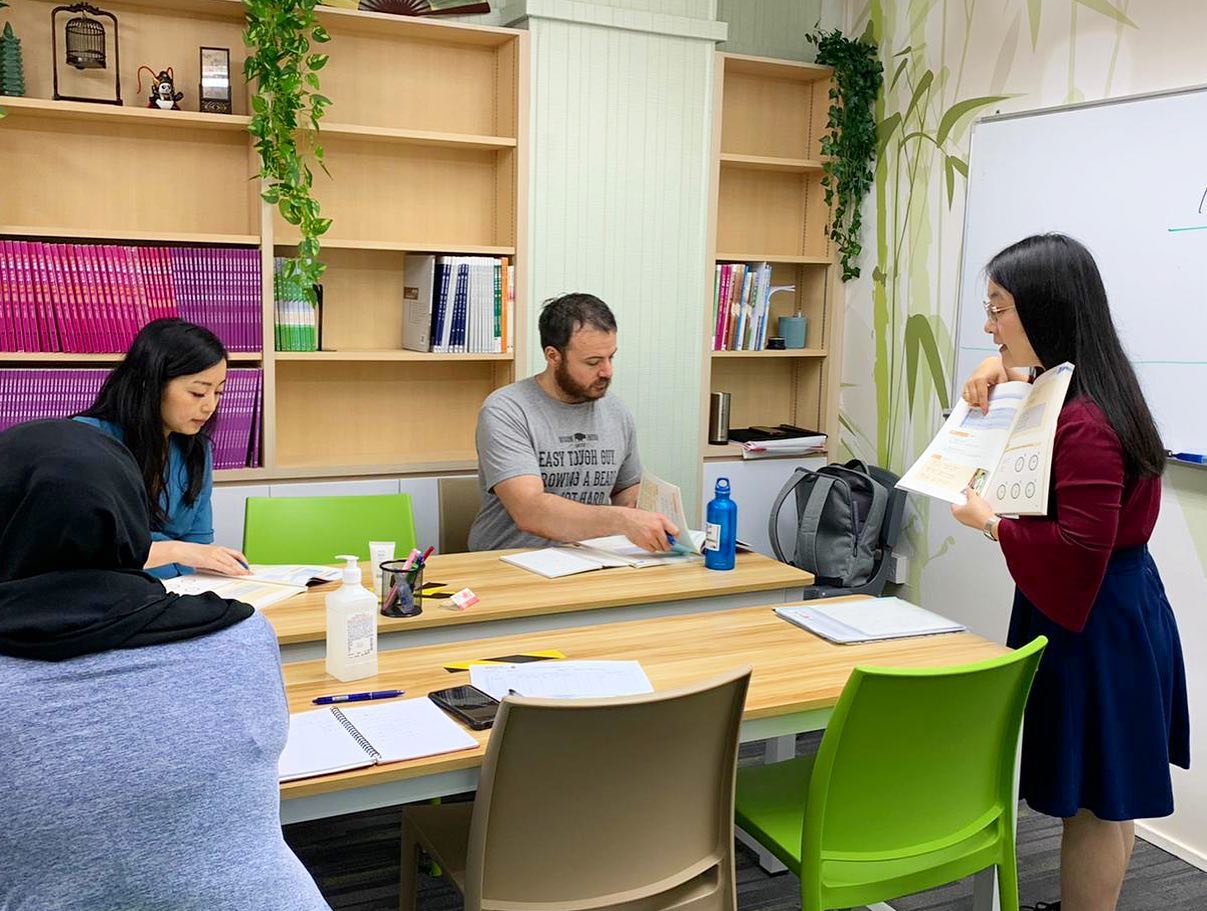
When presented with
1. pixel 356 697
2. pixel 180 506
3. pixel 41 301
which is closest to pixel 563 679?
pixel 356 697

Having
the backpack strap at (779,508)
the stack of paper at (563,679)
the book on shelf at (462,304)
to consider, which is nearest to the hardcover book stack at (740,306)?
the backpack strap at (779,508)

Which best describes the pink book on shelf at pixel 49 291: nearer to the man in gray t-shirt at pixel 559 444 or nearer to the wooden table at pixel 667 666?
the man in gray t-shirt at pixel 559 444

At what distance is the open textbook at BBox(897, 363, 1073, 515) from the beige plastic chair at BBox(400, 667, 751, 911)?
0.83 m

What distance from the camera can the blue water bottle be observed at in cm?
305

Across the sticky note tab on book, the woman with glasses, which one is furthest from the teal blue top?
the woman with glasses

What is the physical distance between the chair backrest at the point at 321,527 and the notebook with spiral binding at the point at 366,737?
4.13 feet

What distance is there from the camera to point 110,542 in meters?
1.32

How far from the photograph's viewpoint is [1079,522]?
87.7 inches

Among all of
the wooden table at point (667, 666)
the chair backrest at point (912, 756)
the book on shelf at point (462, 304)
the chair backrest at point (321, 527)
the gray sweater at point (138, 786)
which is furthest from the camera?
the book on shelf at point (462, 304)

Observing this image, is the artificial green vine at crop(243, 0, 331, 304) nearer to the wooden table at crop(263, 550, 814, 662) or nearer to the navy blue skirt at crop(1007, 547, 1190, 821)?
the wooden table at crop(263, 550, 814, 662)

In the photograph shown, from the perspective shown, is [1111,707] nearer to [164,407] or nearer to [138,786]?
[138,786]

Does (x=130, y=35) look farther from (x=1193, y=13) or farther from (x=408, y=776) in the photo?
(x=1193, y=13)

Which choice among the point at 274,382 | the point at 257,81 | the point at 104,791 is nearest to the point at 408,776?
the point at 104,791

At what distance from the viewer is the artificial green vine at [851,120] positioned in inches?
177
